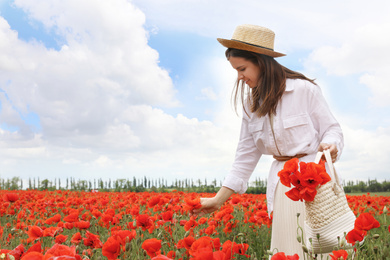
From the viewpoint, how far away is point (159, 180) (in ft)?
84.5

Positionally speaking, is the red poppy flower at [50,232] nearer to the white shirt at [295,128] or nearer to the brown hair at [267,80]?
the white shirt at [295,128]

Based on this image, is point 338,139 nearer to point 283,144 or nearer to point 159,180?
point 283,144

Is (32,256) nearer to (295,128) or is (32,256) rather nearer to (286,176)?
(286,176)

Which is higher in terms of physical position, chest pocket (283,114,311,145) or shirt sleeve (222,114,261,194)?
chest pocket (283,114,311,145)

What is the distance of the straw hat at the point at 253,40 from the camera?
2.91 meters

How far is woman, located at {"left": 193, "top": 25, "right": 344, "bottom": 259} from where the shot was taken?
2.70 metres

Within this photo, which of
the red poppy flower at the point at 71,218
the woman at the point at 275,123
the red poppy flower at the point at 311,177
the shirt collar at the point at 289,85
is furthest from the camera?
the red poppy flower at the point at 71,218

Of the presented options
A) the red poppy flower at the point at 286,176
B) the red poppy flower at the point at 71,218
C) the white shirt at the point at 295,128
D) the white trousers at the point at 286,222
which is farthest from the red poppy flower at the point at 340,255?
the red poppy flower at the point at 71,218

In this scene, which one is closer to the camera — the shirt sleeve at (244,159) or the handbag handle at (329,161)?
the handbag handle at (329,161)

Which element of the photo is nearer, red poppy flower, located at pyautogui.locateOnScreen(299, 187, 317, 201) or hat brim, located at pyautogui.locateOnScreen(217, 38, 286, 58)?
red poppy flower, located at pyautogui.locateOnScreen(299, 187, 317, 201)

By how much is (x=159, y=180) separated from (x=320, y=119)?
23465 mm

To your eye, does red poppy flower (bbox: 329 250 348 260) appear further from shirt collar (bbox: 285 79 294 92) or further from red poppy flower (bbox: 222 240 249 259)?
shirt collar (bbox: 285 79 294 92)

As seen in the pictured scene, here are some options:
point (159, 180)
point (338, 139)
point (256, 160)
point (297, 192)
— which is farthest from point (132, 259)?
point (159, 180)

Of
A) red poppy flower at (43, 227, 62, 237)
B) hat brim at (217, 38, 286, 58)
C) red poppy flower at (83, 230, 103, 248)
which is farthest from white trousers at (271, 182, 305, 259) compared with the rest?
red poppy flower at (43, 227, 62, 237)
